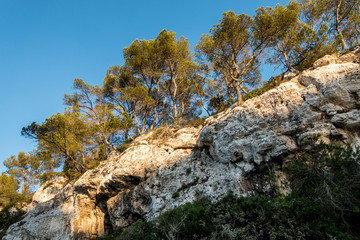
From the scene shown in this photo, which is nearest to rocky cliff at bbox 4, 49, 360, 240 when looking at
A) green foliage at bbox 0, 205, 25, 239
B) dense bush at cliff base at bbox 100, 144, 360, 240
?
dense bush at cliff base at bbox 100, 144, 360, 240

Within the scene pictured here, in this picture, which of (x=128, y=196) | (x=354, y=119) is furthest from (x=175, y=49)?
(x=354, y=119)

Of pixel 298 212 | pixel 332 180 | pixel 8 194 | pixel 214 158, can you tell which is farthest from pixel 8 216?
pixel 332 180

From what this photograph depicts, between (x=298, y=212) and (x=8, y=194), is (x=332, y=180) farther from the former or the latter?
(x=8, y=194)

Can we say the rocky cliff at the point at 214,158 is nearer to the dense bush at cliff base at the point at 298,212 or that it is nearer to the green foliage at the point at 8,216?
the dense bush at cliff base at the point at 298,212

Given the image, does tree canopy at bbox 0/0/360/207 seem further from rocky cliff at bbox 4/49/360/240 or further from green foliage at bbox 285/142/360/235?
green foliage at bbox 285/142/360/235

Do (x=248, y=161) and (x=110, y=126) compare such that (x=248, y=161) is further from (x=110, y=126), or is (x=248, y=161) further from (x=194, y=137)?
(x=110, y=126)

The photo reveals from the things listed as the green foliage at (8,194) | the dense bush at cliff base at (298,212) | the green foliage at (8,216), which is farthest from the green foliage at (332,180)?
the green foliage at (8,194)

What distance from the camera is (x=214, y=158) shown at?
47.0 feet

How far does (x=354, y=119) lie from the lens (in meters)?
9.73

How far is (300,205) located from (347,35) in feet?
67.3

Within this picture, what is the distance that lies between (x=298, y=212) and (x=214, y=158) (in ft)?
23.8

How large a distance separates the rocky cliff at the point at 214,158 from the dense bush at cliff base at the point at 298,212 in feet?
6.86

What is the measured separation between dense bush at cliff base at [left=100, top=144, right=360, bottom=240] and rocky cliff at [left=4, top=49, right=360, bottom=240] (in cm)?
209

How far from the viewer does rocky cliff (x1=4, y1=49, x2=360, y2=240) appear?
10.7 metres
